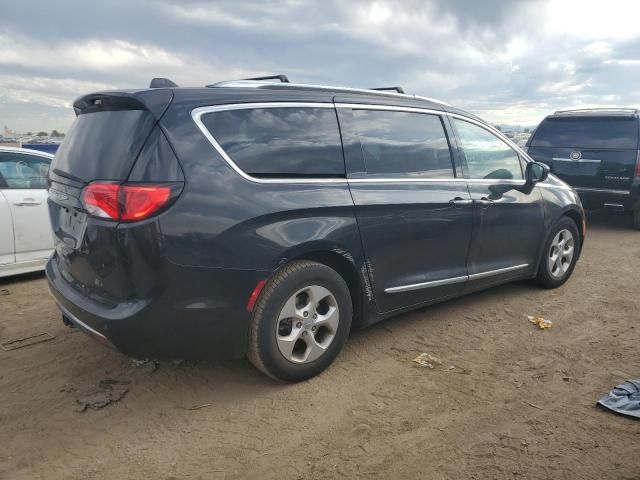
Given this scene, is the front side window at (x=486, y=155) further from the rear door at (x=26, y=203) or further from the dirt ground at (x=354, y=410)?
the rear door at (x=26, y=203)

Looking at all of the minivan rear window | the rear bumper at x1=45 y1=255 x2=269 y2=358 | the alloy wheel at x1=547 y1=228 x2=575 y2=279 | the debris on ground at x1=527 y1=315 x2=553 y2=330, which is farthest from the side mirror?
the minivan rear window

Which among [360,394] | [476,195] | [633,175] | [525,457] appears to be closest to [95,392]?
[360,394]

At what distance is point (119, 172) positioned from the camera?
2.66m

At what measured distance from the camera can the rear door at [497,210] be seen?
4.20 metres

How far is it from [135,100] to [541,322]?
354 cm

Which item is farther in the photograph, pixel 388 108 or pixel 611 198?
pixel 611 198

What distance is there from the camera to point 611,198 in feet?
27.0

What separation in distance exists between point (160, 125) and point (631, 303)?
4.52 meters

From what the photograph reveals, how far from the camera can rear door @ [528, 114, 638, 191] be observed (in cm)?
807

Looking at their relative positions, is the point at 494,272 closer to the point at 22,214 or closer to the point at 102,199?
the point at 102,199

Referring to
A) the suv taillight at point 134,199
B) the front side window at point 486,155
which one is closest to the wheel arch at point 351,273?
the suv taillight at point 134,199

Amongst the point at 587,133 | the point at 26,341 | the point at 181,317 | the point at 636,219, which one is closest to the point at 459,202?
the point at 181,317

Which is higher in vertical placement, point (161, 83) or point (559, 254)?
point (161, 83)

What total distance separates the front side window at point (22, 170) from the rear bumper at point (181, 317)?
9.86 feet
